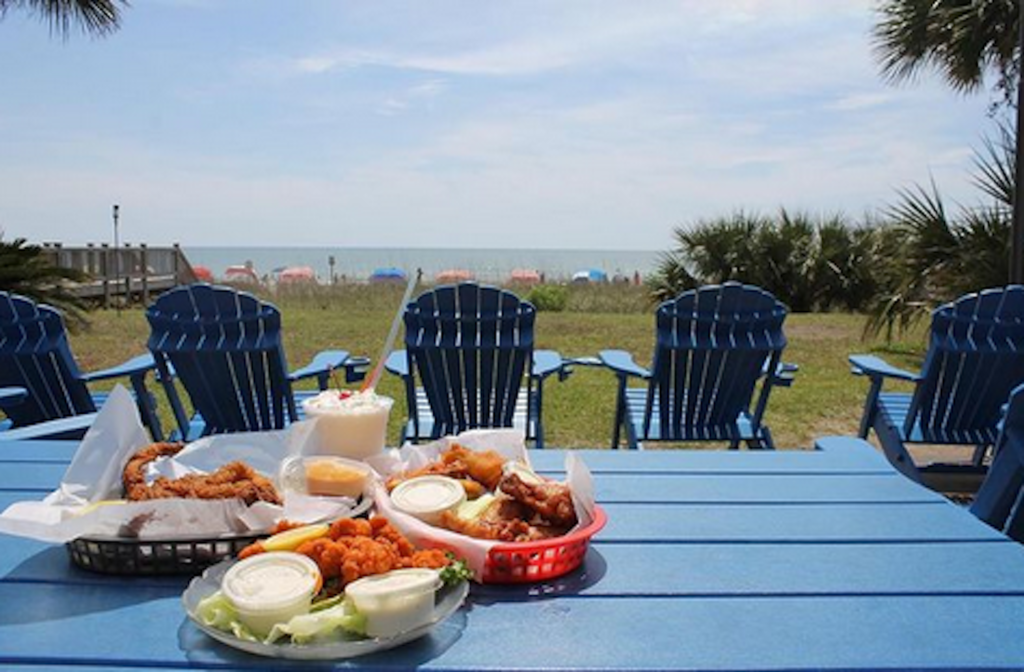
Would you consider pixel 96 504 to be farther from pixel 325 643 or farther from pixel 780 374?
pixel 780 374

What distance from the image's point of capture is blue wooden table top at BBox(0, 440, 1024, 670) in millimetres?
1288

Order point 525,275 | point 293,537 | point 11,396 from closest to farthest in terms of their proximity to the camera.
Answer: point 293,537, point 11,396, point 525,275

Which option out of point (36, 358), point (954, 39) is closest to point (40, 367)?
point (36, 358)

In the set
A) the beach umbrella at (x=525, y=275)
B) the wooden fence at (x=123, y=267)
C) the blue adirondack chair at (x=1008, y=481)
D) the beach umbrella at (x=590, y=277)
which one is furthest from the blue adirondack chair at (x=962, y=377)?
the beach umbrella at (x=525, y=275)

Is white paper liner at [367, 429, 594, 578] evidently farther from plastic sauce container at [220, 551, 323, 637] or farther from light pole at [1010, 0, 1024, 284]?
light pole at [1010, 0, 1024, 284]

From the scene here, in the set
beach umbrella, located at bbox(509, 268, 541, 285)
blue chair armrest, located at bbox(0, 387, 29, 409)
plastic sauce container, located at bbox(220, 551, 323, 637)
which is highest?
plastic sauce container, located at bbox(220, 551, 323, 637)

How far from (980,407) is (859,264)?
13.3 metres

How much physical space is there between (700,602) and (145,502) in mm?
886

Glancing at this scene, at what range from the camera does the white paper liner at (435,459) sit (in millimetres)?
1521

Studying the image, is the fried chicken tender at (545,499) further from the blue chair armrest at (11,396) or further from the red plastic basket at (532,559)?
the blue chair armrest at (11,396)

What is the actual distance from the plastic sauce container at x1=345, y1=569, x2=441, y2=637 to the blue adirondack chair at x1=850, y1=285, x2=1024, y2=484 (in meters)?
3.46

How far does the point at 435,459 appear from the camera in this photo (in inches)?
74.9

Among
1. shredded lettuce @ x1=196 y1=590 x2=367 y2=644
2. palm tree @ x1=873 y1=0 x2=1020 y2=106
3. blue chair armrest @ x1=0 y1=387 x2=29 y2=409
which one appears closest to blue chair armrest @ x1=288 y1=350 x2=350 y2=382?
blue chair armrest @ x1=0 y1=387 x2=29 y2=409

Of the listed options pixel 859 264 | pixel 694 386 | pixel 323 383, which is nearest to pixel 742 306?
pixel 694 386
